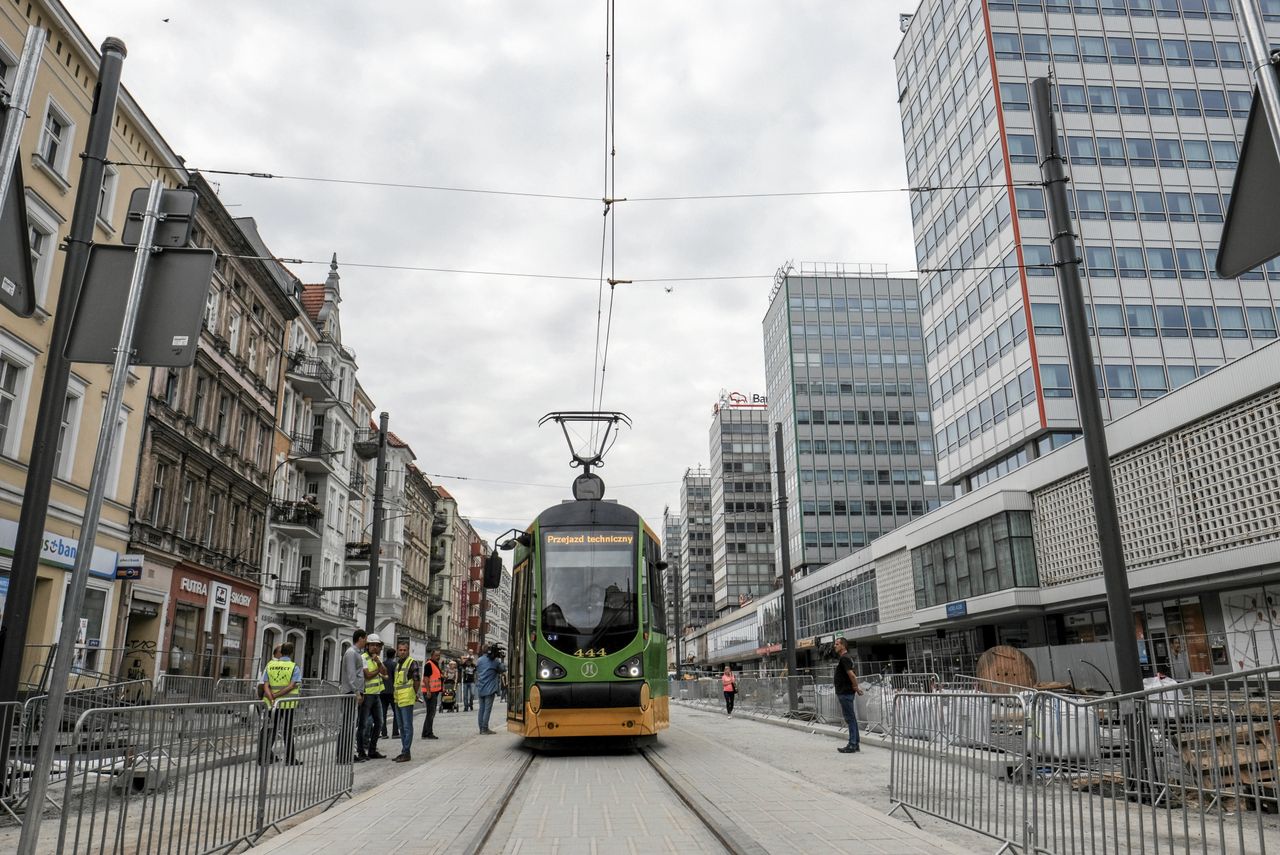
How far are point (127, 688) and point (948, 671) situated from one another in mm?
38810

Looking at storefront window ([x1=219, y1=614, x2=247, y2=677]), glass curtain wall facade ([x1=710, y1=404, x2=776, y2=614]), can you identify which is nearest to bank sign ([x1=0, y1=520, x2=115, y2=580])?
storefront window ([x1=219, y1=614, x2=247, y2=677])

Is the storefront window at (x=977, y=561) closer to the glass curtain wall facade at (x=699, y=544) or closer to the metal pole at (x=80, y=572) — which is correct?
→ the metal pole at (x=80, y=572)

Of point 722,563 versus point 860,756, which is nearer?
point 860,756

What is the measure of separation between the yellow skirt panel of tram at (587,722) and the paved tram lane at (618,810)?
429 mm

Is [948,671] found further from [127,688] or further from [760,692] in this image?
[127,688]

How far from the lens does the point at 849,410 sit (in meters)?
83.9

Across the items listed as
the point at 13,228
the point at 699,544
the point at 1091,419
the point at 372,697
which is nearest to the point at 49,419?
the point at 13,228

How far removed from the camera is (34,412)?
18484 millimetres

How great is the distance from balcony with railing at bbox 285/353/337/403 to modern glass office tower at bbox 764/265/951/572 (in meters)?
48.7

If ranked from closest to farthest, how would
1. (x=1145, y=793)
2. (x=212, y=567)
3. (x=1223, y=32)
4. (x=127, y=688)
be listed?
1. (x=1145, y=793)
2. (x=127, y=688)
3. (x=212, y=567)
4. (x=1223, y=32)

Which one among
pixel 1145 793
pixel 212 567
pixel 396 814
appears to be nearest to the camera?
pixel 1145 793

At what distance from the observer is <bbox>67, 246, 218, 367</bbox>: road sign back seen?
445 cm

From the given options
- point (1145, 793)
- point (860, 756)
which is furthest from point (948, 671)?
point (1145, 793)

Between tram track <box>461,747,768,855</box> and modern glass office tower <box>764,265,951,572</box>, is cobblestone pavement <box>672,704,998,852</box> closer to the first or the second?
tram track <box>461,747,768,855</box>
